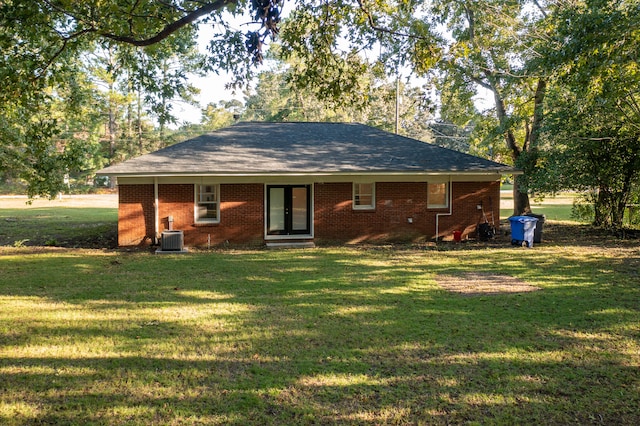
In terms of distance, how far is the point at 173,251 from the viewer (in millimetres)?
14727

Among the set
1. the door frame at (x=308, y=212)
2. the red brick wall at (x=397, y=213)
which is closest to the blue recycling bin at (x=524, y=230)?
the red brick wall at (x=397, y=213)

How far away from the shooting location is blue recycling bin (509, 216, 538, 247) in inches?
627

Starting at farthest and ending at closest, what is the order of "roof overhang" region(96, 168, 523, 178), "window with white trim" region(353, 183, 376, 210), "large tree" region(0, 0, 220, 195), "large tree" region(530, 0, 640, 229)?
"window with white trim" region(353, 183, 376, 210) → "large tree" region(530, 0, 640, 229) → "roof overhang" region(96, 168, 523, 178) → "large tree" region(0, 0, 220, 195)

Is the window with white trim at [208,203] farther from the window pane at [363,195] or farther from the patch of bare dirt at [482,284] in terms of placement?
the patch of bare dirt at [482,284]

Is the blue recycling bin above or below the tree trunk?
below

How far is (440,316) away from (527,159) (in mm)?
14209

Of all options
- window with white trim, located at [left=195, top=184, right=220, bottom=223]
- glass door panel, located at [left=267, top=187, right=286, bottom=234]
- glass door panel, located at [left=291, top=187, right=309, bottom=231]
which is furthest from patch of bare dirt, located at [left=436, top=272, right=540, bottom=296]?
window with white trim, located at [left=195, top=184, right=220, bottom=223]

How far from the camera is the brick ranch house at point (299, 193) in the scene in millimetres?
15500

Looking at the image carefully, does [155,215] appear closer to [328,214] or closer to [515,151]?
[328,214]

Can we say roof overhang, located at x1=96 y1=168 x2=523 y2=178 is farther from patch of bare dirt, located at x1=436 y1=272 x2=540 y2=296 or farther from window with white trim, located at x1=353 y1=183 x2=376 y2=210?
patch of bare dirt, located at x1=436 y1=272 x2=540 y2=296

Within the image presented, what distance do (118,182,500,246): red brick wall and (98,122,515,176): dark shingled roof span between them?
0.79m

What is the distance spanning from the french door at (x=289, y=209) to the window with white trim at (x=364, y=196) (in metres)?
1.67

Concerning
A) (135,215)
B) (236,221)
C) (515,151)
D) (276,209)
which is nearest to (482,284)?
(276,209)

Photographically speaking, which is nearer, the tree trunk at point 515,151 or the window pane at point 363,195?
the window pane at point 363,195
